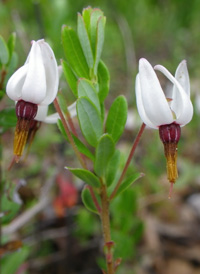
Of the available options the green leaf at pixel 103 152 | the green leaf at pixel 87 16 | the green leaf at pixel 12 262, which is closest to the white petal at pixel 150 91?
the green leaf at pixel 103 152

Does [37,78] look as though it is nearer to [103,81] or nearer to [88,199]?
[103,81]

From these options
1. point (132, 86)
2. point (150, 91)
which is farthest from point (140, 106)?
point (132, 86)

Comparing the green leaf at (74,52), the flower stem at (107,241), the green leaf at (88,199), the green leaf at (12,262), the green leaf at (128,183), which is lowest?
the green leaf at (12,262)

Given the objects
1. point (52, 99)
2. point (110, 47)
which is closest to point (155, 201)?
point (52, 99)

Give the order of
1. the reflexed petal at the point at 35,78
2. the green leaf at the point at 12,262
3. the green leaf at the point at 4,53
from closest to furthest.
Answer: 1. the reflexed petal at the point at 35,78
2. the green leaf at the point at 4,53
3. the green leaf at the point at 12,262

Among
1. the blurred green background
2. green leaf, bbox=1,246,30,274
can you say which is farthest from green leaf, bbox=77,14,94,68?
the blurred green background

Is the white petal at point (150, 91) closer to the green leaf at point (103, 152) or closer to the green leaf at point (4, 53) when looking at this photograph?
the green leaf at point (103, 152)
